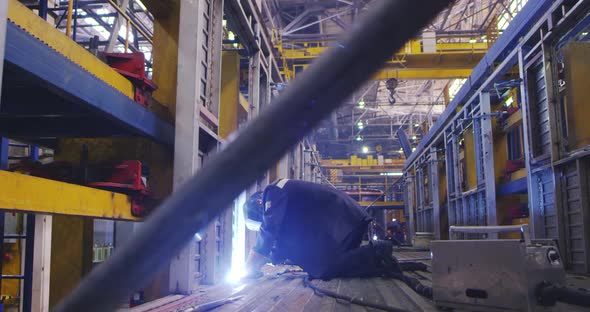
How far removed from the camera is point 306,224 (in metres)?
4.50

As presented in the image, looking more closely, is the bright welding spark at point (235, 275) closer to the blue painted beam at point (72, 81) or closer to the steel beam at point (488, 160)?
the blue painted beam at point (72, 81)

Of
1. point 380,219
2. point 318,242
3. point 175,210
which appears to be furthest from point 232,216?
point 380,219

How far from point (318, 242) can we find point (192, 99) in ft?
5.89

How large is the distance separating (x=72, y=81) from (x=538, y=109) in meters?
4.86

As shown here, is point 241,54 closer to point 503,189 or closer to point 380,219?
point 503,189

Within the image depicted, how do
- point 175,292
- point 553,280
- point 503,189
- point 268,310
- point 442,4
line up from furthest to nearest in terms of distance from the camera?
1. point 503,189
2. point 175,292
3. point 268,310
4. point 553,280
5. point 442,4

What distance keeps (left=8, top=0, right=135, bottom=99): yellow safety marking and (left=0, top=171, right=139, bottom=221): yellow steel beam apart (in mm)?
627

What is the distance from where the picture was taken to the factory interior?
53 centimetres

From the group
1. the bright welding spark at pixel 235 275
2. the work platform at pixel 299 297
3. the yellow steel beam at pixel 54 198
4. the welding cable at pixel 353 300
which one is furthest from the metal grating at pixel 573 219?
the yellow steel beam at pixel 54 198

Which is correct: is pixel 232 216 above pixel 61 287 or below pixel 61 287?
above

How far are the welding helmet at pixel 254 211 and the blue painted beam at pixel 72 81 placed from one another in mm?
1827

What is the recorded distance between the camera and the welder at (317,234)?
4.40 meters

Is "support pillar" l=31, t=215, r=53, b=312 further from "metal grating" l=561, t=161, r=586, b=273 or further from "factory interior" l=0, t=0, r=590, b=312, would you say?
"metal grating" l=561, t=161, r=586, b=273

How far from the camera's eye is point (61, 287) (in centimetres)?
468
